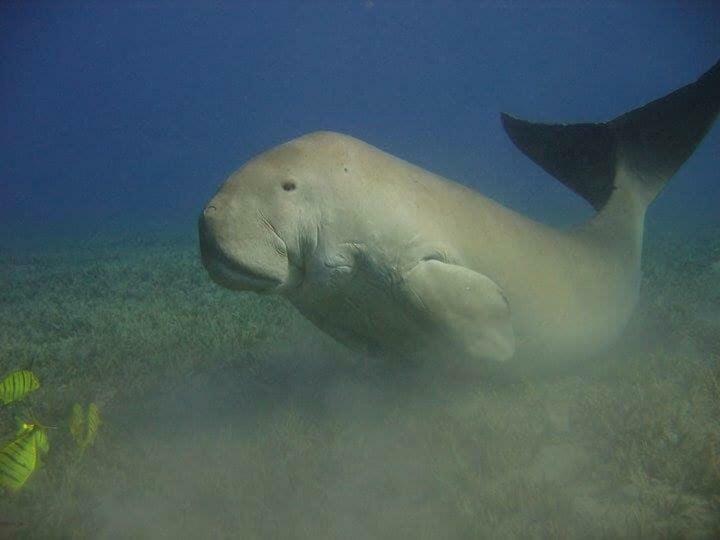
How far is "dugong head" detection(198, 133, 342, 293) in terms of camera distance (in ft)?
8.19

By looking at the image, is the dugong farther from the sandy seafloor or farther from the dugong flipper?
the sandy seafloor

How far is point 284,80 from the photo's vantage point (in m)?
161

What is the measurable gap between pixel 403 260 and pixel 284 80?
170m

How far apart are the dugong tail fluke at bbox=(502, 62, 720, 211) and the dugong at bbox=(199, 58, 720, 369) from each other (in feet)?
3.63

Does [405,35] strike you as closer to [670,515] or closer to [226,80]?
[226,80]

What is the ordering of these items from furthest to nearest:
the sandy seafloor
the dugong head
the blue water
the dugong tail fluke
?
the blue water, the dugong tail fluke, the sandy seafloor, the dugong head

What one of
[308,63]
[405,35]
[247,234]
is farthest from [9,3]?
[308,63]

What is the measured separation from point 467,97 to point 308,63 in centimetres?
4735

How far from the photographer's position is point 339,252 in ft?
9.42

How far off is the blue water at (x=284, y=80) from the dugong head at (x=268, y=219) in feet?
327

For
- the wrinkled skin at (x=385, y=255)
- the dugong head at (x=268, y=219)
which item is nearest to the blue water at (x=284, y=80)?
the wrinkled skin at (x=385, y=255)

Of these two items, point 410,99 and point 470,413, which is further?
point 410,99

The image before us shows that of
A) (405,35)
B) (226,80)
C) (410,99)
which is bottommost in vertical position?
(226,80)

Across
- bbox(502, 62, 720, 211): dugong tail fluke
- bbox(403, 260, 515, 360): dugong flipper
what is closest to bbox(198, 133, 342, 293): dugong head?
bbox(403, 260, 515, 360): dugong flipper
